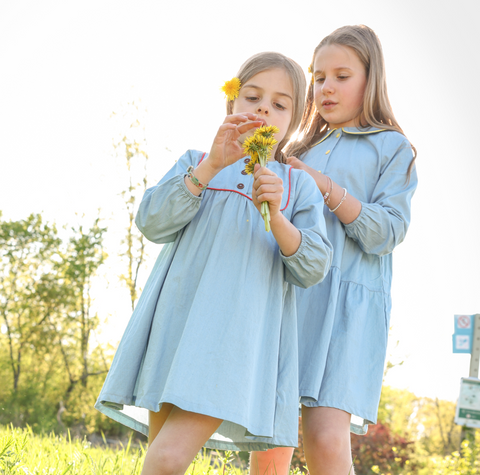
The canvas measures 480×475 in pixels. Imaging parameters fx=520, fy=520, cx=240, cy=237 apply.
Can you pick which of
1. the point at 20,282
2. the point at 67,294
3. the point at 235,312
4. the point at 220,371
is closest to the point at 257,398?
Result: the point at 220,371

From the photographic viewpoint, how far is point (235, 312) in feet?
5.29

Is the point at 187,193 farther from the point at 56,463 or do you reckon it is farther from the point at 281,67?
the point at 56,463

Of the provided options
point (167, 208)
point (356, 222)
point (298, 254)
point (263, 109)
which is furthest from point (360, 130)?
point (167, 208)

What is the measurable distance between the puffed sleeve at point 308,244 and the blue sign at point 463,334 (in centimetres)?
749

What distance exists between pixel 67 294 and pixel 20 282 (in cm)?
98

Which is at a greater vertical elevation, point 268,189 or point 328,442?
point 268,189

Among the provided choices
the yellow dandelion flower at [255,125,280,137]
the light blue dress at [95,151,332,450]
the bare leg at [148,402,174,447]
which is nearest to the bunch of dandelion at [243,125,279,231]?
the yellow dandelion flower at [255,125,280,137]

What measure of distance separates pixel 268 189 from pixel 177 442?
30.5 inches

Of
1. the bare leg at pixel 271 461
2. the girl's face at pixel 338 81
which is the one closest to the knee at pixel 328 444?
the bare leg at pixel 271 461

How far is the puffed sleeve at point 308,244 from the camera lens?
165 centimetres

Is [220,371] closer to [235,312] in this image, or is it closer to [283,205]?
[235,312]

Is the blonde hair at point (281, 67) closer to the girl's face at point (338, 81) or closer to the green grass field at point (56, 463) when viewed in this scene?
the girl's face at point (338, 81)

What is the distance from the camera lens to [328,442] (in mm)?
1827

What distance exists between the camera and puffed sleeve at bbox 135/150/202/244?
1706 millimetres
